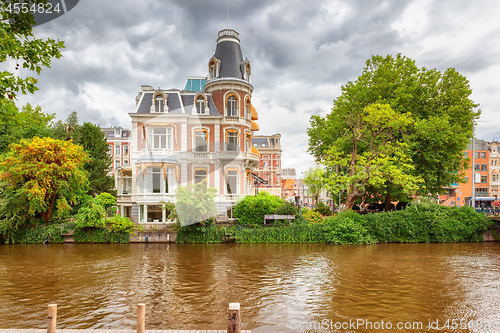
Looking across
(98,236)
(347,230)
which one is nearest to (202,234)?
(98,236)

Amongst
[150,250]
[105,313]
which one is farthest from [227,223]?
[105,313]

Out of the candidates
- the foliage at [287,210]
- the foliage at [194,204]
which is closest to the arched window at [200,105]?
the foliage at [194,204]

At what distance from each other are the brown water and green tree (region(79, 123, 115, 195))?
1280 centimetres

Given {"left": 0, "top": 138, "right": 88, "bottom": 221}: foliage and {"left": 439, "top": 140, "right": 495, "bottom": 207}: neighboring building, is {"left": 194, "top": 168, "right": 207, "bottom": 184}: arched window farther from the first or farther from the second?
{"left": 439, "top": 140, "right": 495, "bottom": 207}: neighboring building

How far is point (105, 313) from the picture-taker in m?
10.9

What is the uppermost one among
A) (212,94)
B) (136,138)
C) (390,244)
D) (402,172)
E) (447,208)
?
(212,94)

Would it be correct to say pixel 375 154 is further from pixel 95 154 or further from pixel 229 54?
pixel 95 154

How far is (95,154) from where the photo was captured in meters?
35.2

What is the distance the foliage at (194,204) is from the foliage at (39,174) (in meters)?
8.75

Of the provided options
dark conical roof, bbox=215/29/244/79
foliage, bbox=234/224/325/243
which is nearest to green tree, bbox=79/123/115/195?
dark conical roof, bbox=215/29/244/79

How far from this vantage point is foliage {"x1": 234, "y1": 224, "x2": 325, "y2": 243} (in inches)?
1047

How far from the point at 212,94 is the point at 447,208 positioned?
23607 mm

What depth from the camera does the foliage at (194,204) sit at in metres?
25.3

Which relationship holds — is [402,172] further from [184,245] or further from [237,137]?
[184,245]
